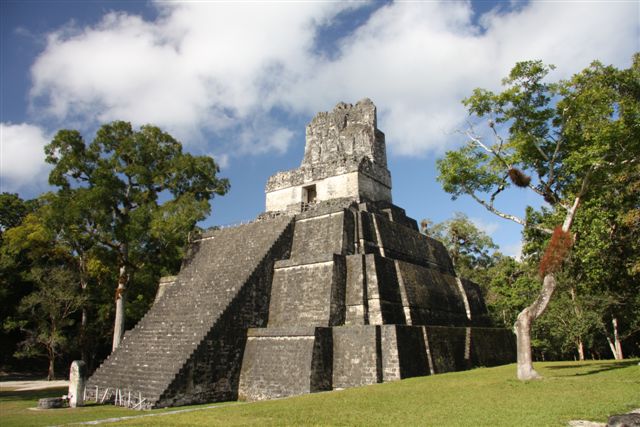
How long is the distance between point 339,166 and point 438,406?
1118cm

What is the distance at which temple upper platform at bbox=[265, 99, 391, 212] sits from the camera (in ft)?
57.0

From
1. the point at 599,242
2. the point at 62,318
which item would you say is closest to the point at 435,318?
the point at 599,242

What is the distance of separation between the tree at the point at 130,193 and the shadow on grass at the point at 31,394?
217 centimetres

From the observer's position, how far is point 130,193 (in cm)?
1820

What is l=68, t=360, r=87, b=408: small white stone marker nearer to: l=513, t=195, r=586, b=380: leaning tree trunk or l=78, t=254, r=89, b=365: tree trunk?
l=513, t=195, r=586, b=380: leaning tree trunk

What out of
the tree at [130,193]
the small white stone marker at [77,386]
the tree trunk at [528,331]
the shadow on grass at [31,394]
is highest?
the tree at [130,193]

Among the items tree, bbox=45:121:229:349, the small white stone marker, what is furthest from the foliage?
the small white stone marker

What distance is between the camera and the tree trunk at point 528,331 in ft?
33.3

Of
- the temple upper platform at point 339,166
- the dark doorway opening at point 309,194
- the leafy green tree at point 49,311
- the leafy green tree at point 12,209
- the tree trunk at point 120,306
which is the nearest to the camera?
the tree trunk at point 120,306

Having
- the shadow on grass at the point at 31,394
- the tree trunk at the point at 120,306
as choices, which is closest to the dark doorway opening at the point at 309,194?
the tree trunk at the point at 120,306

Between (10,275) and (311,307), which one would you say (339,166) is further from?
(10,275)

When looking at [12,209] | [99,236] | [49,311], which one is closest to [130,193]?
[99,236]

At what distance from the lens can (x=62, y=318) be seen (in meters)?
20.0

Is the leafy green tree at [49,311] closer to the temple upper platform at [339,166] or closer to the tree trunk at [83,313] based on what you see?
the tree trunk at [83,313]
